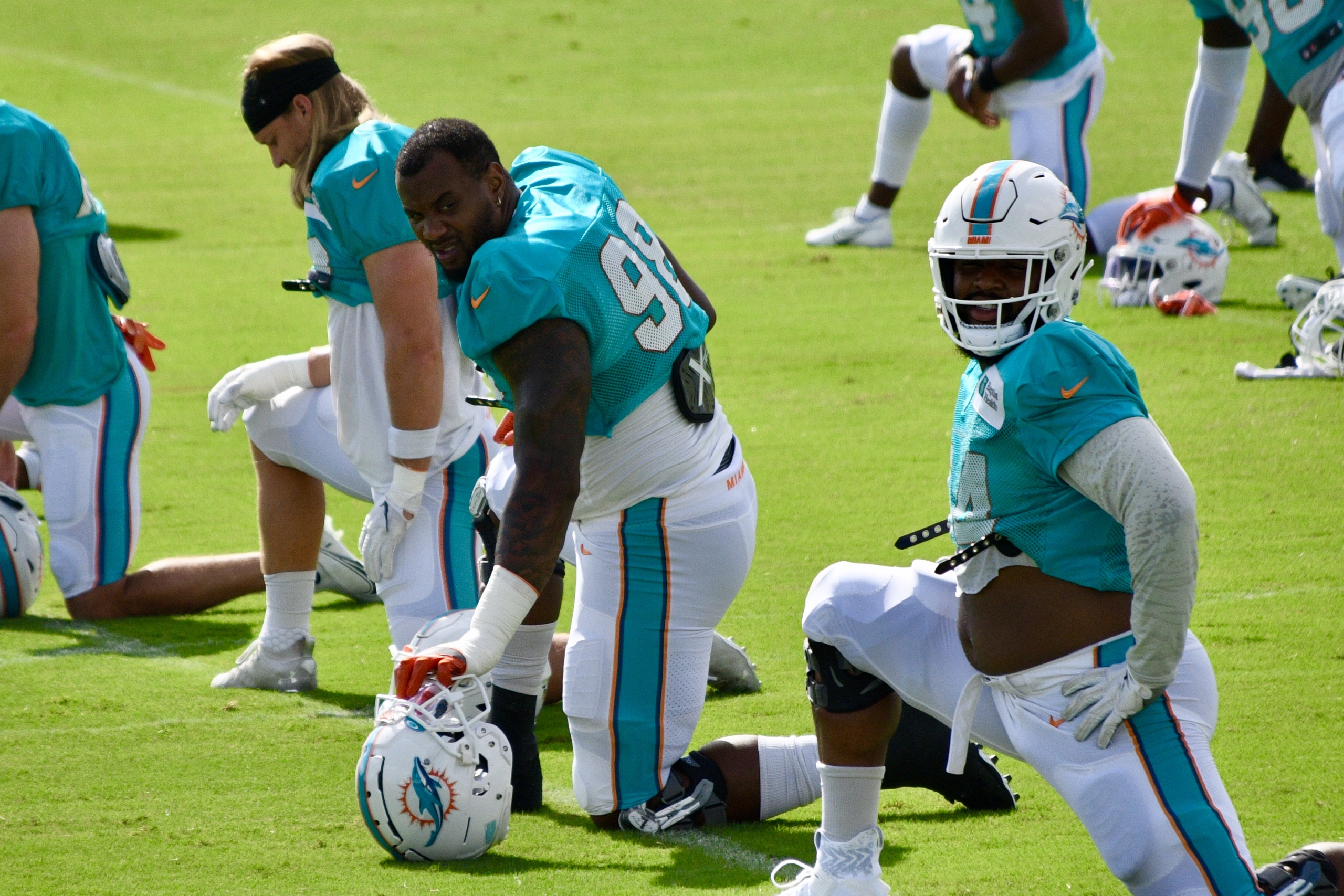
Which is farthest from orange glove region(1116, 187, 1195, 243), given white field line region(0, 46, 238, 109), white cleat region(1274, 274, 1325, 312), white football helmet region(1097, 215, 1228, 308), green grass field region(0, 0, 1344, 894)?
white field line region(0, 46, 238, 109)

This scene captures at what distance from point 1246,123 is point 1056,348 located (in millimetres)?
11202

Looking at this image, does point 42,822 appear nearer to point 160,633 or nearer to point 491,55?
point 160,633

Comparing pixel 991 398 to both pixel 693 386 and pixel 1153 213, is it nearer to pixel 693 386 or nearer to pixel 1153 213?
pixel 693 386

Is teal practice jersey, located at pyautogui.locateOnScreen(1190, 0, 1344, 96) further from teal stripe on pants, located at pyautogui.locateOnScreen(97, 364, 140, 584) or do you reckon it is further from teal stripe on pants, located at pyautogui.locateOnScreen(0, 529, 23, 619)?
teal stripe on pants, located at pyautogui.locateOnScreen(0, 529, 23, 619)

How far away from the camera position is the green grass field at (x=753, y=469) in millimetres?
3457

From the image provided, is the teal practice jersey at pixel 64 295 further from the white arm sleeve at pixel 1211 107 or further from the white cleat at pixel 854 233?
the white cleat at pixel 854 233

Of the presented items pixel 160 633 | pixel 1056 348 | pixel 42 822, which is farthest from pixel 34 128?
pixel 1056 348

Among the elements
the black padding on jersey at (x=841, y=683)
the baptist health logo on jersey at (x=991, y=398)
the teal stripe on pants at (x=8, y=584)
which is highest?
the baptist health logo on jersey at (x=991, y=398)

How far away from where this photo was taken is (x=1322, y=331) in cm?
716

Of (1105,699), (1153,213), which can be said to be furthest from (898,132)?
(1105,699)

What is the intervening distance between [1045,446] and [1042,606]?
0.31 metres

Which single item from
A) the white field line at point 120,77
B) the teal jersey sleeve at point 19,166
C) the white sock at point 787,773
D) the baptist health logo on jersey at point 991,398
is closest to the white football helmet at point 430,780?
the white sock at point 787,773

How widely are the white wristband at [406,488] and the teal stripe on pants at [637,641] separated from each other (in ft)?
2.46

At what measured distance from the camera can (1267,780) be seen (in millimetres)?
3627
